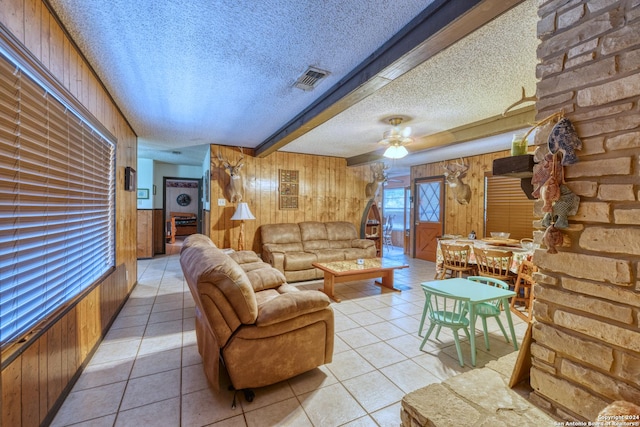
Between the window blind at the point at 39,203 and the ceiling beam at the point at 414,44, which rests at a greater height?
the ceiling beam at the point at 414,44

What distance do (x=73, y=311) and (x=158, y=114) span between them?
8.01 ft

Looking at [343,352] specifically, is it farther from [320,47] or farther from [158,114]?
[158,114]

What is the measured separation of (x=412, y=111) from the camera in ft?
10.6

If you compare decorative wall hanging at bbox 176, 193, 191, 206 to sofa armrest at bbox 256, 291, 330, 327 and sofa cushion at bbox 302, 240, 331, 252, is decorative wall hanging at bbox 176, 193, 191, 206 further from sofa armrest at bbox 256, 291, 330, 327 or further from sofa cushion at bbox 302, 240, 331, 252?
sofa armrest at bbox 256, 291, 330, 327

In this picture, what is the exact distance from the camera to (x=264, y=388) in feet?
6.55

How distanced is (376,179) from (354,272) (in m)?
3.13

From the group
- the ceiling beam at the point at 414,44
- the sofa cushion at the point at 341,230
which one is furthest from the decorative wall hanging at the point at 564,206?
the sofa cushion at the point at 341,230

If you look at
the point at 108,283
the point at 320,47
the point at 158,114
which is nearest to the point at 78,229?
the point at 108,283

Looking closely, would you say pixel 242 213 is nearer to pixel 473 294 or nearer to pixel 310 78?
pixel 310 78

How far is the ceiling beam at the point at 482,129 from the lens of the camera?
120 inches

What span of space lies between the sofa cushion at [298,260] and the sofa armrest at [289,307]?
2.66m

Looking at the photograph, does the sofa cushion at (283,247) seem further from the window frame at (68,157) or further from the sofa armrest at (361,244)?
the window frame at (68,157)

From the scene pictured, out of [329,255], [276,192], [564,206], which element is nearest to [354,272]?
[329,255]

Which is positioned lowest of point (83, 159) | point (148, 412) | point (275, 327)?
point (148, 412)
